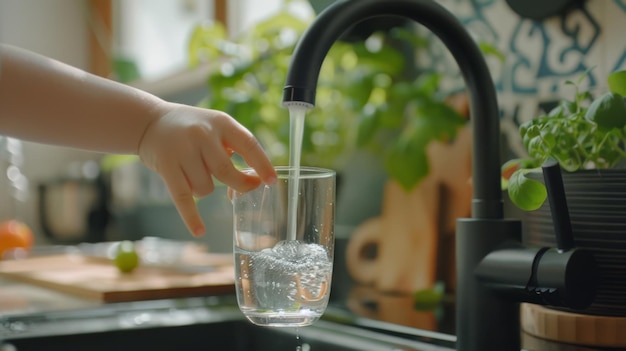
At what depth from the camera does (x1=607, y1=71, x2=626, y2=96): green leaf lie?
0.76 m

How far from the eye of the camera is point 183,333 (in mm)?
1041

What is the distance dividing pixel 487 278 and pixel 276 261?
0.73ft

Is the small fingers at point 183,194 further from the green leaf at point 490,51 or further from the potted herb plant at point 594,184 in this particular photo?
the green leaf at point 490,51

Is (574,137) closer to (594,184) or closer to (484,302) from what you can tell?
(594,184)

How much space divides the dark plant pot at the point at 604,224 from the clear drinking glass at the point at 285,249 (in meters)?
0.27

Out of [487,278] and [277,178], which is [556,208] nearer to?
[487,278]

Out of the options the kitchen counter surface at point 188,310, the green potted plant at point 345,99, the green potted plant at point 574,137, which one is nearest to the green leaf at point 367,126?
the green potted plant at point 345,99

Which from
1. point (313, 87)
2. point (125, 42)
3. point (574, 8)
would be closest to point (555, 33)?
point (574, 8)

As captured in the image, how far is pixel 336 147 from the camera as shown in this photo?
1.46 metres

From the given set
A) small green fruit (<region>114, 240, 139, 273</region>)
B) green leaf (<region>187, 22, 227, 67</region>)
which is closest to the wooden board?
small green fruit (<region>114, 240, 139, 273</region>)

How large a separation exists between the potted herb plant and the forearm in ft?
1.23

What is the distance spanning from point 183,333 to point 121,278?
345 mm

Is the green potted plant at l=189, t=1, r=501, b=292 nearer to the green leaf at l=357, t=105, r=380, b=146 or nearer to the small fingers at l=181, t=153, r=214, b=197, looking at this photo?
the green leaf at l=357, t=105, r=380, b=146

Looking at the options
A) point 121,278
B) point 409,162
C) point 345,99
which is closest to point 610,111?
point 409,162
